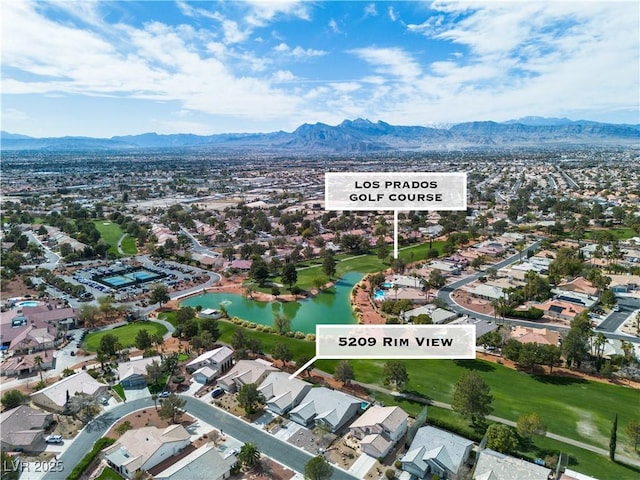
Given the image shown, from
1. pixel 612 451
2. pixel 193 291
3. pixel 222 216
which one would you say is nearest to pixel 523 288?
pixel 612 451

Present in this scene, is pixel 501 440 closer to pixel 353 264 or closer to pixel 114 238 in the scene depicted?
pixel 353 264

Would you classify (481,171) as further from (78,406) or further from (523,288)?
(78,406)

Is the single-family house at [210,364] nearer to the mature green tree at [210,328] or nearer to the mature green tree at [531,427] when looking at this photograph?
the mature green tree at [210,328]

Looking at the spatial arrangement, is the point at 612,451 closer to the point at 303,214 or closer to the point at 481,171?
the point at 303,214

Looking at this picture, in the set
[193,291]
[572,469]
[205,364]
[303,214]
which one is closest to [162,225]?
[303,214]

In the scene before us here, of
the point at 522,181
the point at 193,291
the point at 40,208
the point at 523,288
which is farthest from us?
the point at 522,181

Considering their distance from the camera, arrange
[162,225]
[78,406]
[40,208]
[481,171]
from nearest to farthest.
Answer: [78,406]
[162,225]
[40,208]
[481,171]

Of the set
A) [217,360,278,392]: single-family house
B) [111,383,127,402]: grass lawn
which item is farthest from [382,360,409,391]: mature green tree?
[111,383,127,402]: grass lawn

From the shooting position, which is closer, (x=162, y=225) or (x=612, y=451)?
(x=612, y=451)
